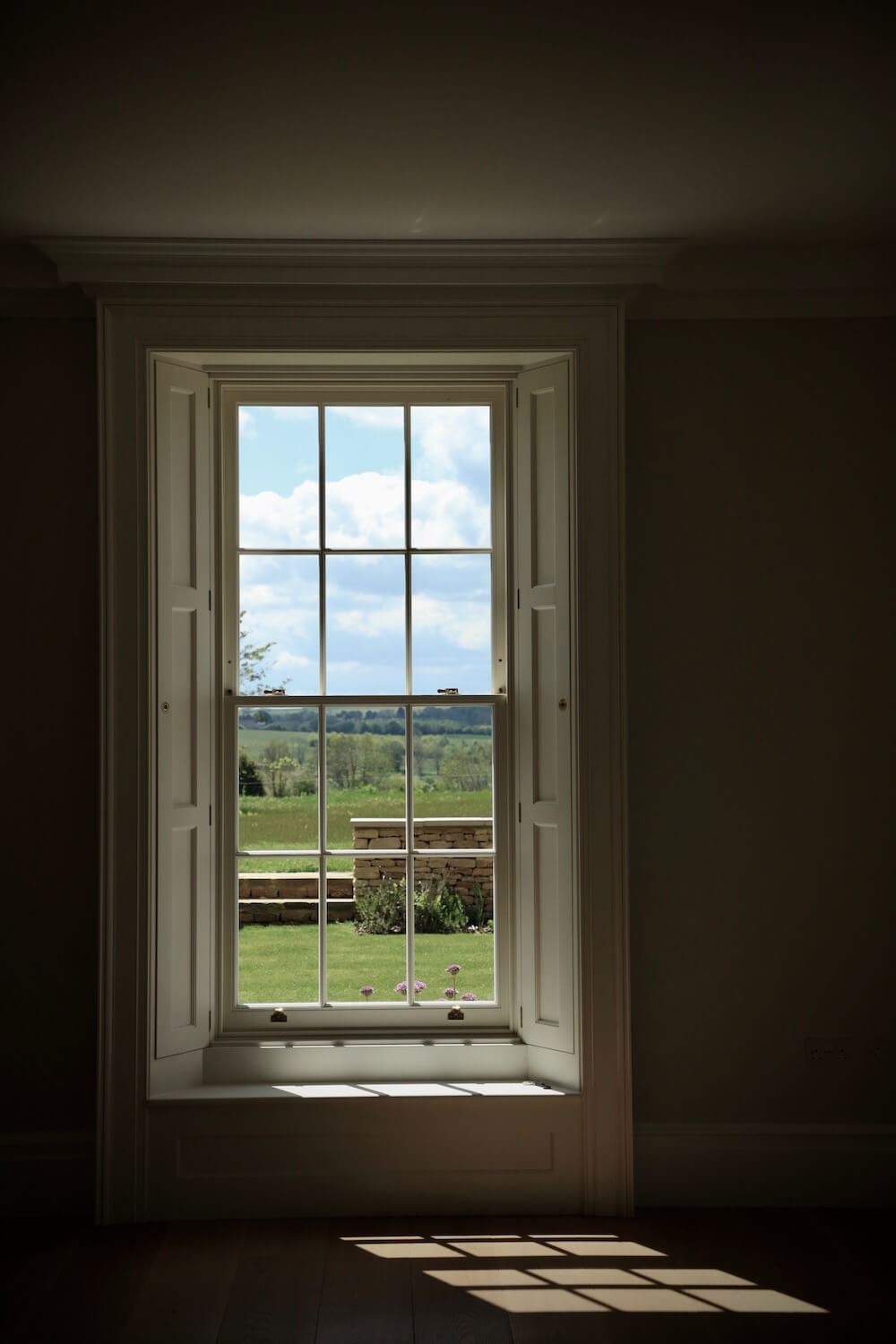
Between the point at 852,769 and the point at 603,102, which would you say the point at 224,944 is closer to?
the point at 852,769

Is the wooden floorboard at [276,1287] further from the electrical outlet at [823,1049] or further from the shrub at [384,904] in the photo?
the electrical outlet at [823,1049]

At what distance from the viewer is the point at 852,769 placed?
359 centimetres

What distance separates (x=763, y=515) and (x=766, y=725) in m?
0.72

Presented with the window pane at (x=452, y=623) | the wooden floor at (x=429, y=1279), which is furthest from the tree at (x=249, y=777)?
the wooden floor at (x=429, y=1279)

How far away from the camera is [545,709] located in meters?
3.63

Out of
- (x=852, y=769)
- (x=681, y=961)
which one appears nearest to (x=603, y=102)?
(x=852, y=769)

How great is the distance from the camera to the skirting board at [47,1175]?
3.43 metres

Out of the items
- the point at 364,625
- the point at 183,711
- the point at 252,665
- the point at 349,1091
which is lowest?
the point at 349,1091

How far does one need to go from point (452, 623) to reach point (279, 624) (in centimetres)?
62

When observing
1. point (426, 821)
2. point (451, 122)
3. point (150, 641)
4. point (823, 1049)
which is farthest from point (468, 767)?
point (451, 122)

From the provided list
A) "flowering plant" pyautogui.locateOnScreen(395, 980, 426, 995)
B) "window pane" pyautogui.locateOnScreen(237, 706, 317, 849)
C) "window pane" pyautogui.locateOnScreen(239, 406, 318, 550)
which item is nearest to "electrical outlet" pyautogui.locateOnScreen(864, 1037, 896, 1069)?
"flowering plant" pyautogui.locateOnScreen(395, 980, 426, 995)

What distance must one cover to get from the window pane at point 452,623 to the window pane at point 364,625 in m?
0.07

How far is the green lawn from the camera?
3.71 metres

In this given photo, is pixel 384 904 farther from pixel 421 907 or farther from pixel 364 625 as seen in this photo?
pixel 364 625
